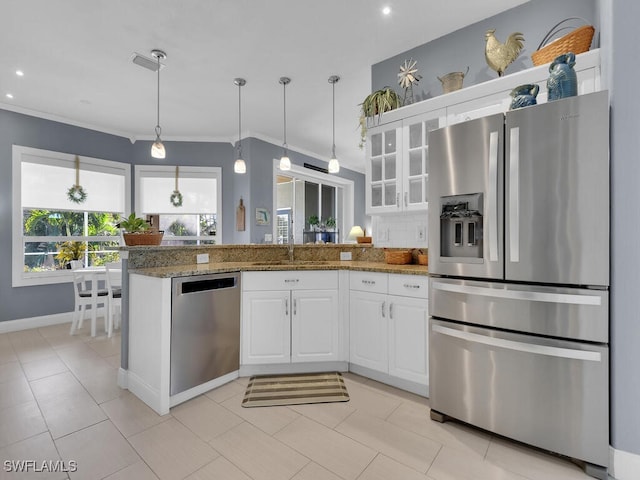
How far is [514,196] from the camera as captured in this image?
167cm

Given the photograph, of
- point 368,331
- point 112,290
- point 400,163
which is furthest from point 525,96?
point 112,290

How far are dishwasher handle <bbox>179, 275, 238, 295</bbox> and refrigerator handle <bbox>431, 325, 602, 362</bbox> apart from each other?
1.61m

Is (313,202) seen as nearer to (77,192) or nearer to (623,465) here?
(77,192)

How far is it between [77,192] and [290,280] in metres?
4.09

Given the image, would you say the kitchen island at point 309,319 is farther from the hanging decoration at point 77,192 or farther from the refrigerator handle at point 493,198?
the hanging decoration at point 77,192

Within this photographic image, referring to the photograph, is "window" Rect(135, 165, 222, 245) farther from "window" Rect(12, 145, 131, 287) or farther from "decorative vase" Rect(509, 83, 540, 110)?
"decorative vase" Rect(509, 83, 540, 110)

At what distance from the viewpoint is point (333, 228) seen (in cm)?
770

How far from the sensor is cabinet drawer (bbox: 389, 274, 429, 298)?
7.36ft

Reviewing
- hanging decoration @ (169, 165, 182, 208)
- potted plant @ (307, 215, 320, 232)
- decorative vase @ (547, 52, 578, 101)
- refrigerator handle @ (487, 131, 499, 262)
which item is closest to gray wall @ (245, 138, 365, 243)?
hanging decoration @ (169, 165, 182, 208)

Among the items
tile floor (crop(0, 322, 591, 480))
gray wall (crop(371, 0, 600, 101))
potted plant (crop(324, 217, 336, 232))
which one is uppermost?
gray wall (crop(371, 0, 600, 101))

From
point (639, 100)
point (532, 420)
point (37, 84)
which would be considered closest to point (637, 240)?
point (639, 100)

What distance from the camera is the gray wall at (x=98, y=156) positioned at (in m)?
4.00

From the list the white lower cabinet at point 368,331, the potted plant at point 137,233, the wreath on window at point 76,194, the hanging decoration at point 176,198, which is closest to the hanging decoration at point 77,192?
the wreath on window at point 76,194

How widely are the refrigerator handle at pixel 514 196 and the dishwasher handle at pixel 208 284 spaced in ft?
6.52
